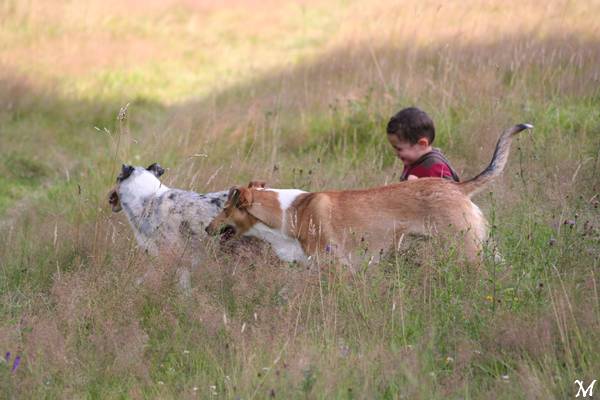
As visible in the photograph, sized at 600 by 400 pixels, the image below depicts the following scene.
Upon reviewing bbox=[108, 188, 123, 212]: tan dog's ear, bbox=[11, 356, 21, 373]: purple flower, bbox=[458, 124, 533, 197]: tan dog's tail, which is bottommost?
bbox=[11, 356, 21, 373]: purple flower

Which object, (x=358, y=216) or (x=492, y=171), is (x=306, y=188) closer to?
(x=358, y=216)

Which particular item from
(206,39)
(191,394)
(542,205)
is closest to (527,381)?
(191,394)

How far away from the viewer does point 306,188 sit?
7.72 m

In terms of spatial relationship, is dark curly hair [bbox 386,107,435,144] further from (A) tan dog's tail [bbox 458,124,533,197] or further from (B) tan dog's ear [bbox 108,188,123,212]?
(B) tan dog's ear [bbox 108,188,123,212]

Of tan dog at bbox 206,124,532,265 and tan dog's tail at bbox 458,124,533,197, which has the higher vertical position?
tan dog's tail at bbox 458,124,533,197

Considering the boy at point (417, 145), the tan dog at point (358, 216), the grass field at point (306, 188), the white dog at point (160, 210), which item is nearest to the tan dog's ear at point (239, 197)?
the tan dog at point (358, 216)

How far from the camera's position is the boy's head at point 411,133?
22.9 ft

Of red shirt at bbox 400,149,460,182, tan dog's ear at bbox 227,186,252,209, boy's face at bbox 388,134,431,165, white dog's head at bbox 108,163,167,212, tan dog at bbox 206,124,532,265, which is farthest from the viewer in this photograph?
boy's face at bbox 388,134,431,165

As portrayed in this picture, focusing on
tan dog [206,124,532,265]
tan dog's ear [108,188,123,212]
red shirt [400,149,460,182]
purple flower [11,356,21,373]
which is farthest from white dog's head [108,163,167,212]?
purple flower [11,356,21,373]

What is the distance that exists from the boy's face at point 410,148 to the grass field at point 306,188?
701 millimetres

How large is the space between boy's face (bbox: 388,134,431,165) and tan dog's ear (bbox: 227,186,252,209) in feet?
4.92

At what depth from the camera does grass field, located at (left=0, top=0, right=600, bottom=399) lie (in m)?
4.51

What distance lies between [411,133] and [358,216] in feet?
4.12

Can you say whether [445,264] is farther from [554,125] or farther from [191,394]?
[554,125]
